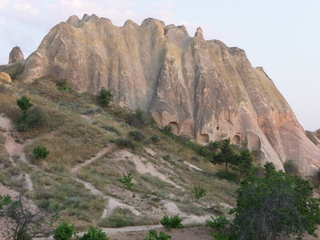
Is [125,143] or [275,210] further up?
[275,210]

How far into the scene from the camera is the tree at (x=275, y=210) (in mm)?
7930

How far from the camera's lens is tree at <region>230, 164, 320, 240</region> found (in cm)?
793

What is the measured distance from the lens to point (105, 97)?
26344mm

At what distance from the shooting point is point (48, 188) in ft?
35.9

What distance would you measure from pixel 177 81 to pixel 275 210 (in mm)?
22751

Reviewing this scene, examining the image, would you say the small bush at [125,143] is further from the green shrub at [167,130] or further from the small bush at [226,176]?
the green shrub at [167,130]

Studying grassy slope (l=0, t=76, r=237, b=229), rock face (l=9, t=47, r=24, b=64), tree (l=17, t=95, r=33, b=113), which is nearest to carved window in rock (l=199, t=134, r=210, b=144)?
grassy slope (l=0, t=76, r=237, b=229)

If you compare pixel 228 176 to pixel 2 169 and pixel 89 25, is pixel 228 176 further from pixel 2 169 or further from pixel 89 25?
pixel 89 25

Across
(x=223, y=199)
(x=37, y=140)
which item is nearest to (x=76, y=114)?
(x=37, y=140)

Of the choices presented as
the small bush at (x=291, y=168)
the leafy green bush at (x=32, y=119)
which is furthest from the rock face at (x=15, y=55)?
the small bush at (x=291, y=168)

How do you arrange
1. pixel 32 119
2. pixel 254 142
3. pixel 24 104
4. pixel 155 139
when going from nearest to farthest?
pixel 32 119
pixel 24 104
pixel 155 139
pixel 254 142

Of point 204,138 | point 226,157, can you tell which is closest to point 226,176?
point 226,157

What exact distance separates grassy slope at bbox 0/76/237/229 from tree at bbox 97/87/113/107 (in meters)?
0.69

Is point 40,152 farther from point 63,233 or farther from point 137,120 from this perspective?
point 137,120
